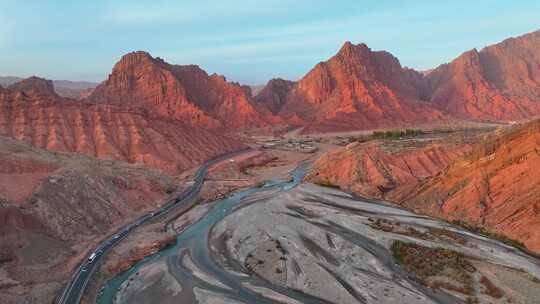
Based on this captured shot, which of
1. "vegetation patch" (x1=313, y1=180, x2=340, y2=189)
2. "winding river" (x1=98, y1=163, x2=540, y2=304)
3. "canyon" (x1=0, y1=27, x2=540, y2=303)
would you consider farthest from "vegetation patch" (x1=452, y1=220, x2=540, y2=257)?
"vegetation patch" (x1=313, y1=180, x2=340, y2=189)

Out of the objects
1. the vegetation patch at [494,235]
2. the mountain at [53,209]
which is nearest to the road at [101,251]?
the mountain at [53,209]

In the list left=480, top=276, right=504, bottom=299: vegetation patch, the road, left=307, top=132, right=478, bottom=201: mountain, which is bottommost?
the road

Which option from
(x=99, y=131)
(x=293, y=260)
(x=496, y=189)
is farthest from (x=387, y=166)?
(x=99, y=131)

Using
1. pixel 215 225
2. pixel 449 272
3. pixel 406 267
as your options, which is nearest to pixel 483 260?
pixel 449 272

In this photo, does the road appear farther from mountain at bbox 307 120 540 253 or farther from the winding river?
mountain at bbox 307 120 540 253

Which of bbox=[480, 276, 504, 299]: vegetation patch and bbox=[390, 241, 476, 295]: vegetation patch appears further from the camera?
bbox=[390, 241, 476, 295]: vegetation patch

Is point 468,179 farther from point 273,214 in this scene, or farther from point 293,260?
point 293,260

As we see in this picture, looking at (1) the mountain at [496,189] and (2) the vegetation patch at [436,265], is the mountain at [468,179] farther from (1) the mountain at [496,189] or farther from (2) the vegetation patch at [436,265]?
(2) the vegetation patch at [436,265]
